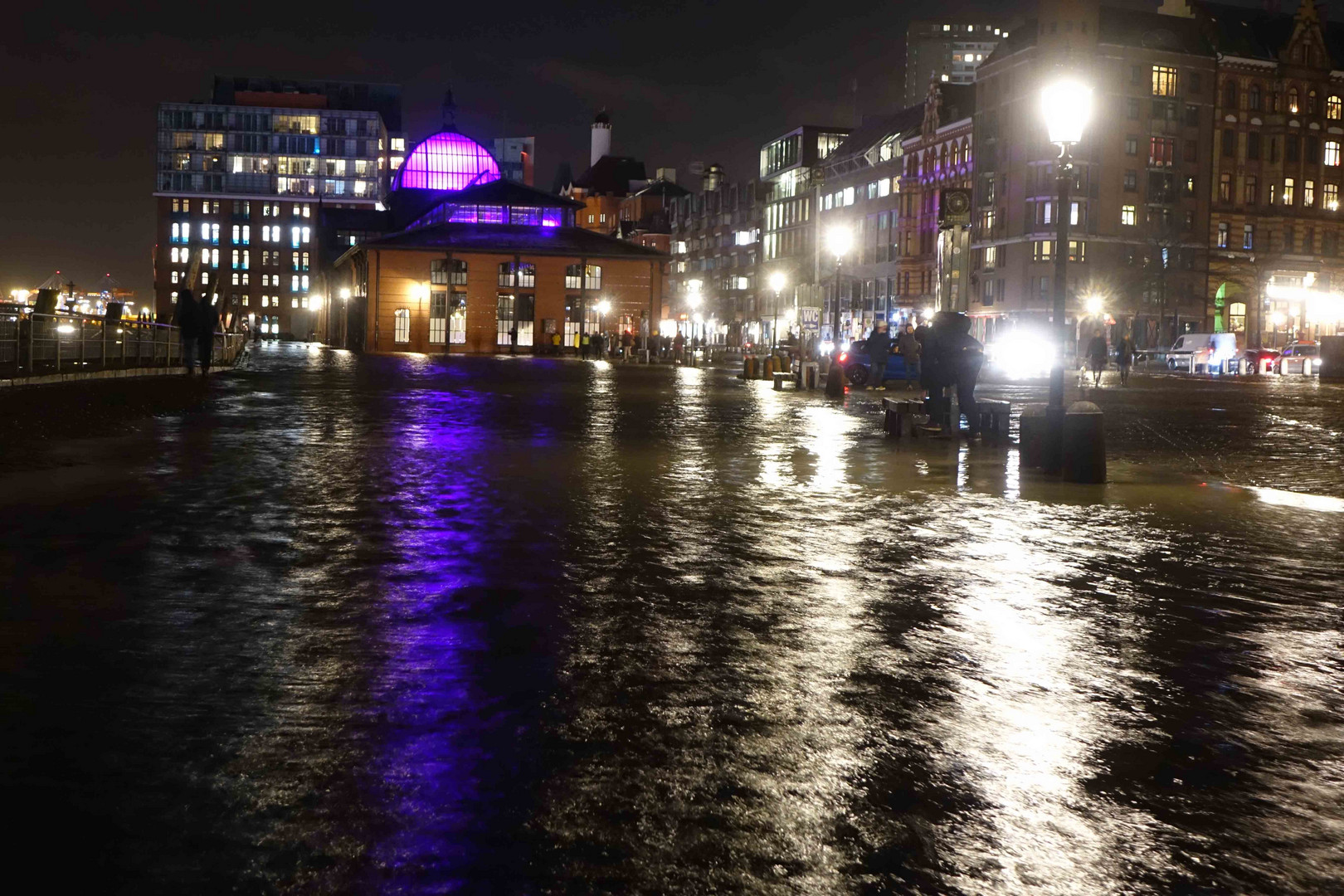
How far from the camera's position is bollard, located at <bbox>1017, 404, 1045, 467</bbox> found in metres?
14.4

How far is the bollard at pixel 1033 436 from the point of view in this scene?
14.4m

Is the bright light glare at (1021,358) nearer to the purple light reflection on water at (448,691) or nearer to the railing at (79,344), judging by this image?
the railing at (79,344)

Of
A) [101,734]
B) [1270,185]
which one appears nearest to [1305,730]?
[101,734]

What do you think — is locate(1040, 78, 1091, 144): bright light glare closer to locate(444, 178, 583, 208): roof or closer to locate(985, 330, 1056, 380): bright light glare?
locate(985, 330, 1056, 380): bright light glare

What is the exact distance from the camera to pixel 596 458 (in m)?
15.0

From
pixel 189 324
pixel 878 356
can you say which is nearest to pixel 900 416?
pixel 878 356

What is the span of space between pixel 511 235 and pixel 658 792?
7957 cm

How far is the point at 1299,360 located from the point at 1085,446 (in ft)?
183

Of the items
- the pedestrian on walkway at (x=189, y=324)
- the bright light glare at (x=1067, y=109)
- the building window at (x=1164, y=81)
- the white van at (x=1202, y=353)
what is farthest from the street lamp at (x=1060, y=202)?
the building window at (x=1164, y=81)

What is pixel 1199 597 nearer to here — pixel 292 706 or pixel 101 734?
pixel 292 706

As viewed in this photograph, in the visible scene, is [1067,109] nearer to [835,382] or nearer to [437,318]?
[835,382]

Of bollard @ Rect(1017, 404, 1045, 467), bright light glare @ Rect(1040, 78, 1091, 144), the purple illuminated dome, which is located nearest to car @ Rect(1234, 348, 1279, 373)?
the purple illuminated dome

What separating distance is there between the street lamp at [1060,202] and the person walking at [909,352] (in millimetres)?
18716

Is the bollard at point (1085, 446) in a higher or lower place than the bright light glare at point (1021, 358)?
lower
